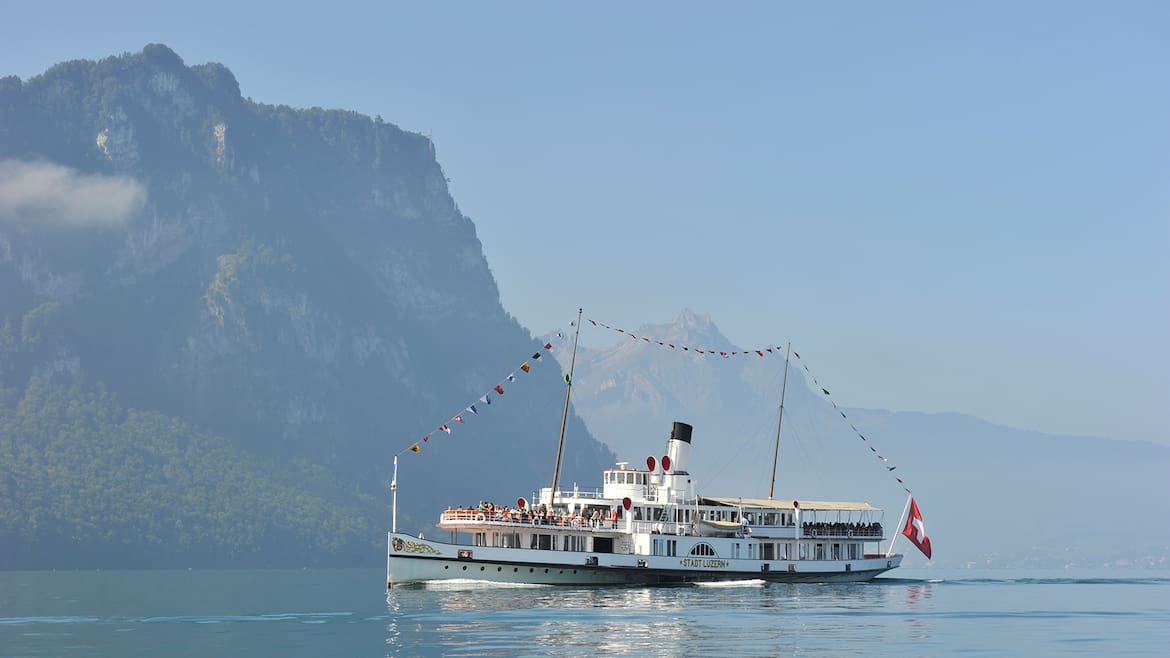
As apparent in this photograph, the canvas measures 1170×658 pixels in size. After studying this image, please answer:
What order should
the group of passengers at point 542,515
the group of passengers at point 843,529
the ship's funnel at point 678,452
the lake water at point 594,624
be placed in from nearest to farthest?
the lake water at point 594,624
the group of passengers at point 542,515
the ship's funnel at point 678,452
the group of passengers at point 843,529

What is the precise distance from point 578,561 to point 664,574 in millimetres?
6491

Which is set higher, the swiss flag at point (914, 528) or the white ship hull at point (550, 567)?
the swiss flag at point (914, 528)

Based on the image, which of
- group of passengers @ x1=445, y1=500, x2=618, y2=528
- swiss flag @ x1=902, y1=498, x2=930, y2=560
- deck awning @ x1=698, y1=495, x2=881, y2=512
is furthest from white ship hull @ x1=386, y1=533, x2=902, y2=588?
swiss flag @ x1=902, y1=498, x2=930, y2=560

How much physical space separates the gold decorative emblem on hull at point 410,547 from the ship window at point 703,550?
18.4 meters

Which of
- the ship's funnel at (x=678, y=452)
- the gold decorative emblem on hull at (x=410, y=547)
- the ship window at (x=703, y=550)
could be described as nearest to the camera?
the gold decorative emblem on hull at (x=410, y=547)

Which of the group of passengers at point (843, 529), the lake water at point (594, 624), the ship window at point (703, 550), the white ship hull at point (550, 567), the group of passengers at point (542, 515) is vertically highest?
the group of passengers at point (542, 515)

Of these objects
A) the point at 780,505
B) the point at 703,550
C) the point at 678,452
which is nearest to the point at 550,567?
the point at 703,550

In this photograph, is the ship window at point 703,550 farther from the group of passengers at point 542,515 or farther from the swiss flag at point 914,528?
the swiss flag at point 914,528

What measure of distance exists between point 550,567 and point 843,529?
26785mm

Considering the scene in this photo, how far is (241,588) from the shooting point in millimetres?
128250

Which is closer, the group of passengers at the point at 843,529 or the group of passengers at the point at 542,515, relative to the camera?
the group of passengers at the point at 542,515

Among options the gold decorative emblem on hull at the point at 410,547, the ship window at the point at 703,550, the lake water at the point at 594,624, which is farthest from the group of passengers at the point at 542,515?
the ship window at the point at 703,550

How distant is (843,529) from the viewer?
107875mm

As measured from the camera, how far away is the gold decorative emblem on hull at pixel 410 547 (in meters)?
87.5
